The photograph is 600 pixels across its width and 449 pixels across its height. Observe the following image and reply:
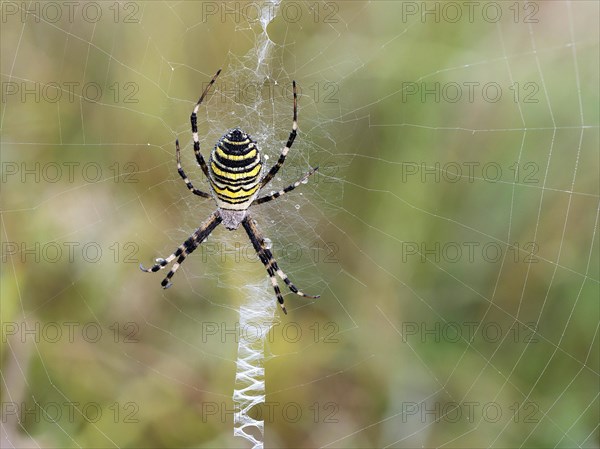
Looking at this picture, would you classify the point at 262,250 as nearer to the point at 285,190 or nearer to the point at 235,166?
the point at 285,190

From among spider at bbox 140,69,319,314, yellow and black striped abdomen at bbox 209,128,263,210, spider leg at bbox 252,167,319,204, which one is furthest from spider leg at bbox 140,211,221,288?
yellow and black striped abdomen at bbox 209,128,263,210

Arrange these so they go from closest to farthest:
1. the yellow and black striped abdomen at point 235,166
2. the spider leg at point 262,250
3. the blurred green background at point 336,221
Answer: the yellow and black striped abdomen at point 235,166 < the blurred green background at point 336,221 < the spider leg at point 262,250

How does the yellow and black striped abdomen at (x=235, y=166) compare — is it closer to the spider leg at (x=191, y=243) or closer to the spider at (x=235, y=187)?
the spider at (x=235, y=187)

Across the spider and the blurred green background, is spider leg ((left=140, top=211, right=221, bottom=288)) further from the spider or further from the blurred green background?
the blurred green background

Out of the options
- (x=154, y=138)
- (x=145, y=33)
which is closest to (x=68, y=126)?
(x=154, y=138)

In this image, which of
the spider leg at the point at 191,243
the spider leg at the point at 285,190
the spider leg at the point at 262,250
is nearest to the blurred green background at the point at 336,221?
the spider leg at the point at 285,190

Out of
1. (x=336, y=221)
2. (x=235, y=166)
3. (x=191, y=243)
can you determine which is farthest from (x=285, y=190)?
(x=191, y=243)

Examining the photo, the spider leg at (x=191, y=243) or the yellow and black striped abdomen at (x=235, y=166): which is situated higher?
the yellow and black striped abdomen at (x=235, y=166)
